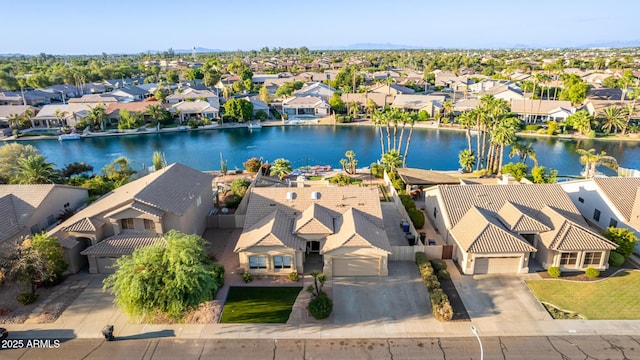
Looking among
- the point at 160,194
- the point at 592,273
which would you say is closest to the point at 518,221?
the point at 592,273

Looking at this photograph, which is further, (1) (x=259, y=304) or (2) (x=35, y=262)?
(1) (x=259, y=304)

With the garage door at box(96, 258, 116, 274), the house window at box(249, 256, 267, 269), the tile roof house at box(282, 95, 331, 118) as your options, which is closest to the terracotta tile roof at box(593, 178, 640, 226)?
the house window at box(249, 256, 267, 269)

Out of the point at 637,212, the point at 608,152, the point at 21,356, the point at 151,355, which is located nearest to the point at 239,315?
the point at 151,355

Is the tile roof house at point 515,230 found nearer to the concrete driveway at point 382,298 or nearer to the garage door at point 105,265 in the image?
the concrete driveway at point 382,298

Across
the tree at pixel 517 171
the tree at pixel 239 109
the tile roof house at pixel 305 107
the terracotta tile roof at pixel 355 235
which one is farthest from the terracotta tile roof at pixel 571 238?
the tile roof house at pixel 305 107

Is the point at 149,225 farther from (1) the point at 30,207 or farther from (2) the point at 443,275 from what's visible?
(2) the point at 443,275

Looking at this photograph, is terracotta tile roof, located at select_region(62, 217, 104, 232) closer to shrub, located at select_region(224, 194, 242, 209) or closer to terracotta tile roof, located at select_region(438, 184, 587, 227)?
shrub, located at select_region(224, 194, 242, 209)

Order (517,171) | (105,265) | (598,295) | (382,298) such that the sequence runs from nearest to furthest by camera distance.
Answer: (382,298)
(598,295)
(105,265)
(517,171)
